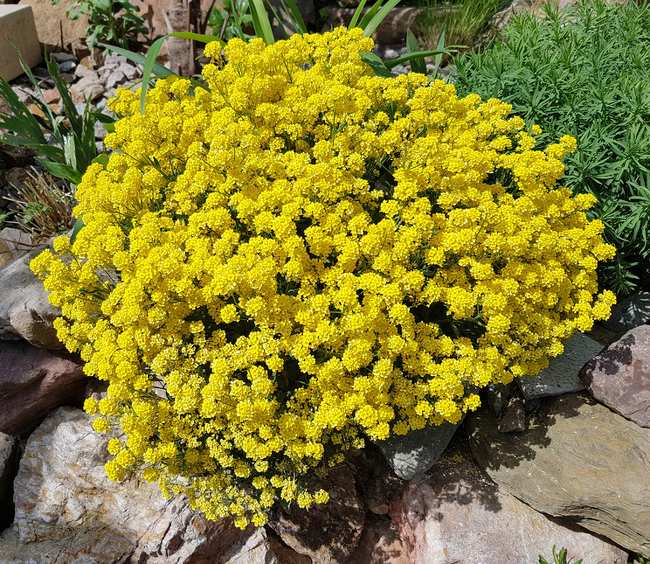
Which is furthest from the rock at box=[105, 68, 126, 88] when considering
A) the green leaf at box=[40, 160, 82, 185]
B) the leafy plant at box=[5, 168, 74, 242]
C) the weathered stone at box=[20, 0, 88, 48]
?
the green leaf at box=[40, 160, 82, 185]

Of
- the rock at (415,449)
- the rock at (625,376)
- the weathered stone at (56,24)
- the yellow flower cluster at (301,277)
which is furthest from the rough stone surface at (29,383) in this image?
the weathered stone at (56,24)

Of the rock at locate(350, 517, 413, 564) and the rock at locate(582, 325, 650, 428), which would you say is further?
the rock at locate(350, 517, 413, 564)

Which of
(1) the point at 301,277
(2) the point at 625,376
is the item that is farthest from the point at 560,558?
(1) the point at 301,277

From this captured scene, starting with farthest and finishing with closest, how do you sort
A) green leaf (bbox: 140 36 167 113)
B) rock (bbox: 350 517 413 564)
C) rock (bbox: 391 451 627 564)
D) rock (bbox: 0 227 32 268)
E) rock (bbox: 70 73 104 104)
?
rock (bbox: 70 73 104 104)
rock (bbox: 0 227 32 268)
rock (bbox: 350 517 413 564)
green leaf (bbox: 140 36 167 113)
rock (bbox: 391 451 627 564)

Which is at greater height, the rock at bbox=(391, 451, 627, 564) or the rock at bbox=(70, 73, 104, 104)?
the rock at bbox=(70, 73, 104, 104)

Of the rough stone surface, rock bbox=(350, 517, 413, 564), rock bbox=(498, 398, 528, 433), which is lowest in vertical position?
rock bbox=(350, 517, 413, 564)

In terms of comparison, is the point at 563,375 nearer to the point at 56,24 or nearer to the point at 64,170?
the point at 64,170

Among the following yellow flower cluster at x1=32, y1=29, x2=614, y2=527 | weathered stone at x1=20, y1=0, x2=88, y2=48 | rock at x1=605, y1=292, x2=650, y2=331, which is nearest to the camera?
yellow flower cluster at x1=32, y1=29, x2=614, y2=527

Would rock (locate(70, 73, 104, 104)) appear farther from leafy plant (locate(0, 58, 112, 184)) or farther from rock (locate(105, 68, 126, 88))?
leafy plant (locate(0, 58, 112, 184))
